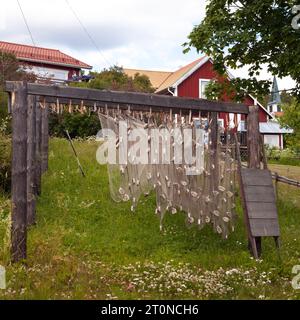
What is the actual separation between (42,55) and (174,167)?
101 ft

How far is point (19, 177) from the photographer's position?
7.37 meters

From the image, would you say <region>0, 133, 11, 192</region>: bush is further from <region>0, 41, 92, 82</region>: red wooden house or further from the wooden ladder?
<region>0, 41, 92, 82</region>: red wooden house

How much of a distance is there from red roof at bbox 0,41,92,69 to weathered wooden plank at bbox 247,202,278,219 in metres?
29.5

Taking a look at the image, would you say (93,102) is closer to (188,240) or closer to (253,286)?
(188,240)

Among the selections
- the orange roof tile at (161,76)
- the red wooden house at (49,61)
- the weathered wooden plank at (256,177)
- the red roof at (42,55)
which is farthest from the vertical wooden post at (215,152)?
the red roof at (42,55)

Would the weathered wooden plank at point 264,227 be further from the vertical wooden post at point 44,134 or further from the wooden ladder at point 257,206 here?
the vertical wooden post at point 44,134

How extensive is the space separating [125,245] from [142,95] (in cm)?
287

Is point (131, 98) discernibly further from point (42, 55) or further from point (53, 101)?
point (42, 55)

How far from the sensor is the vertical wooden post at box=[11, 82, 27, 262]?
23.8ft

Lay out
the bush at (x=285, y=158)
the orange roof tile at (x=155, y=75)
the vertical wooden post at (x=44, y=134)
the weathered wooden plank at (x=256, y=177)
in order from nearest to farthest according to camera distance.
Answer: the weathered wooden plank at (x=256, y=177), the vertical wooden post at (x=44, y=134), the bush at (x=285, y=158), the orange roof tile at (x=155, y=75)

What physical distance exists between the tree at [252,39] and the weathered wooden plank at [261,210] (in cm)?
312

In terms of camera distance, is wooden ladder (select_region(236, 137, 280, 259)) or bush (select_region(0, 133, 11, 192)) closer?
wooden ladder (select_region(236, 137, 280, 259))

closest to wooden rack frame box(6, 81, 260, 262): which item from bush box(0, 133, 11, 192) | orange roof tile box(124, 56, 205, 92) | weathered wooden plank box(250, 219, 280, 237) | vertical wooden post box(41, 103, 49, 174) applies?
weathered wooden plank box(250, 219, 280, 237)

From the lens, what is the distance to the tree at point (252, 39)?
9.98m
